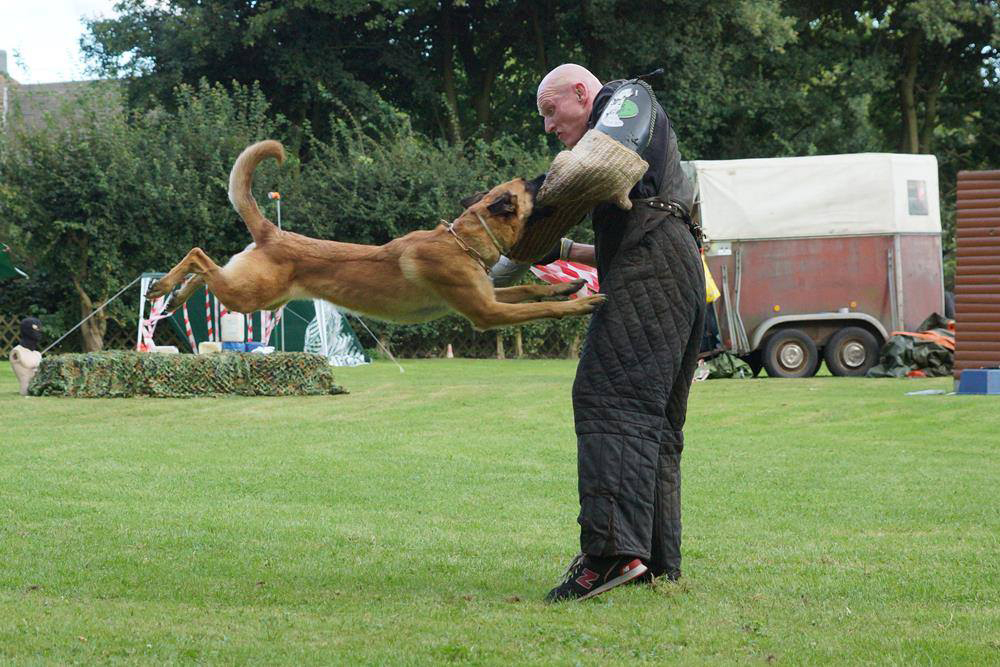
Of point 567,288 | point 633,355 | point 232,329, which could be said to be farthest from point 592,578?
point 232,329

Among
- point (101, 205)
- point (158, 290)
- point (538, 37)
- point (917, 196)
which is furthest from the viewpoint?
point (538, 37)

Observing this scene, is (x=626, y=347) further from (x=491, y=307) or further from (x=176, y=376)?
(x=176, y=376)

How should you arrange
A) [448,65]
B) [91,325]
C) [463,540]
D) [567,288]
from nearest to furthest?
[567,288]
[463,540]
[91,325]
[448,65]

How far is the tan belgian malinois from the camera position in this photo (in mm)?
5195

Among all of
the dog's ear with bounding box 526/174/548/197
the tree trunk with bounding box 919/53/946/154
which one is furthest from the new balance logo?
the tree trunk with bounding box 919/53/946/154

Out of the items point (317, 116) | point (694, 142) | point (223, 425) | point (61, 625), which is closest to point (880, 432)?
point (223, 425)

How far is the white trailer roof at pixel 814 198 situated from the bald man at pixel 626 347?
49.8 feet

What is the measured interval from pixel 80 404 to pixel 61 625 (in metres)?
11.4

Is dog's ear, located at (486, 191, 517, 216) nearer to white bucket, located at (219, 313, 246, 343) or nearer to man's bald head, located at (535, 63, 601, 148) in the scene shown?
man's bald head, located at (535, 63, 601, 148)

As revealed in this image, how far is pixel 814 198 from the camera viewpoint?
66.3 ft

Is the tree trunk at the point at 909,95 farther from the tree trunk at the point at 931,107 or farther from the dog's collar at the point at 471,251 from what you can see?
the dog's collar at the point at 471,251

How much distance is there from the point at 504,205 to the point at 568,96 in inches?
21.0

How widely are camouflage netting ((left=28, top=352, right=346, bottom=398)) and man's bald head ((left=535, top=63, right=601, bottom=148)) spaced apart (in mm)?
12157

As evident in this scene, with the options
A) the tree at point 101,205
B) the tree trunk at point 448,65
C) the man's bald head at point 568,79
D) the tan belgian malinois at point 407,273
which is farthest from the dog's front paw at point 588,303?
the tree trunk at point 448,65
